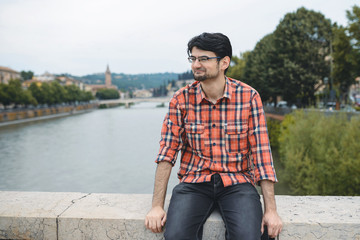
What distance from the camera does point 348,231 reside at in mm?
1762

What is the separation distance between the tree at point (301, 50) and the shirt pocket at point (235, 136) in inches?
849

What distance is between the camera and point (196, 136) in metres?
2.05

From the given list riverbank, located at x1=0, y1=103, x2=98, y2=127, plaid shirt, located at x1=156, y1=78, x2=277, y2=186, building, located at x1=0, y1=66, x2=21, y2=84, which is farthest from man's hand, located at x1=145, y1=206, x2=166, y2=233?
building, located at x1=0, y1=66, x2=21, y2=84

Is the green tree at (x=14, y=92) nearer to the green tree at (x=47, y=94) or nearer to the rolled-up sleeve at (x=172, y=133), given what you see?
the green tree at (x=47, y=94)

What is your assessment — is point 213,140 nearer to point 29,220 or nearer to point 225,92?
point 225,92

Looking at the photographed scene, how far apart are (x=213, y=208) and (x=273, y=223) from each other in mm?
356

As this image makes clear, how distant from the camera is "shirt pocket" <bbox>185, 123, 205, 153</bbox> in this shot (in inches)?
80.6

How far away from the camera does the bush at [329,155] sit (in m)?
8.43

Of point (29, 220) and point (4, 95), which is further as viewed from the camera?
point (4, 95)

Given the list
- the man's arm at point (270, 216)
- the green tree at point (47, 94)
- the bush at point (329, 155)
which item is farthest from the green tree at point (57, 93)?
the man's arm at point (270, 216)

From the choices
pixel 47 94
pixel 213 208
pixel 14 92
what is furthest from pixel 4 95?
pixel 213 208

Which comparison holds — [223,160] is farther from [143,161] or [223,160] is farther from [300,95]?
[300,95]

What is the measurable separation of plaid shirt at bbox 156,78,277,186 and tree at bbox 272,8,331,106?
21.5 m

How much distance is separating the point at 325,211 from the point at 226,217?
569 mm
